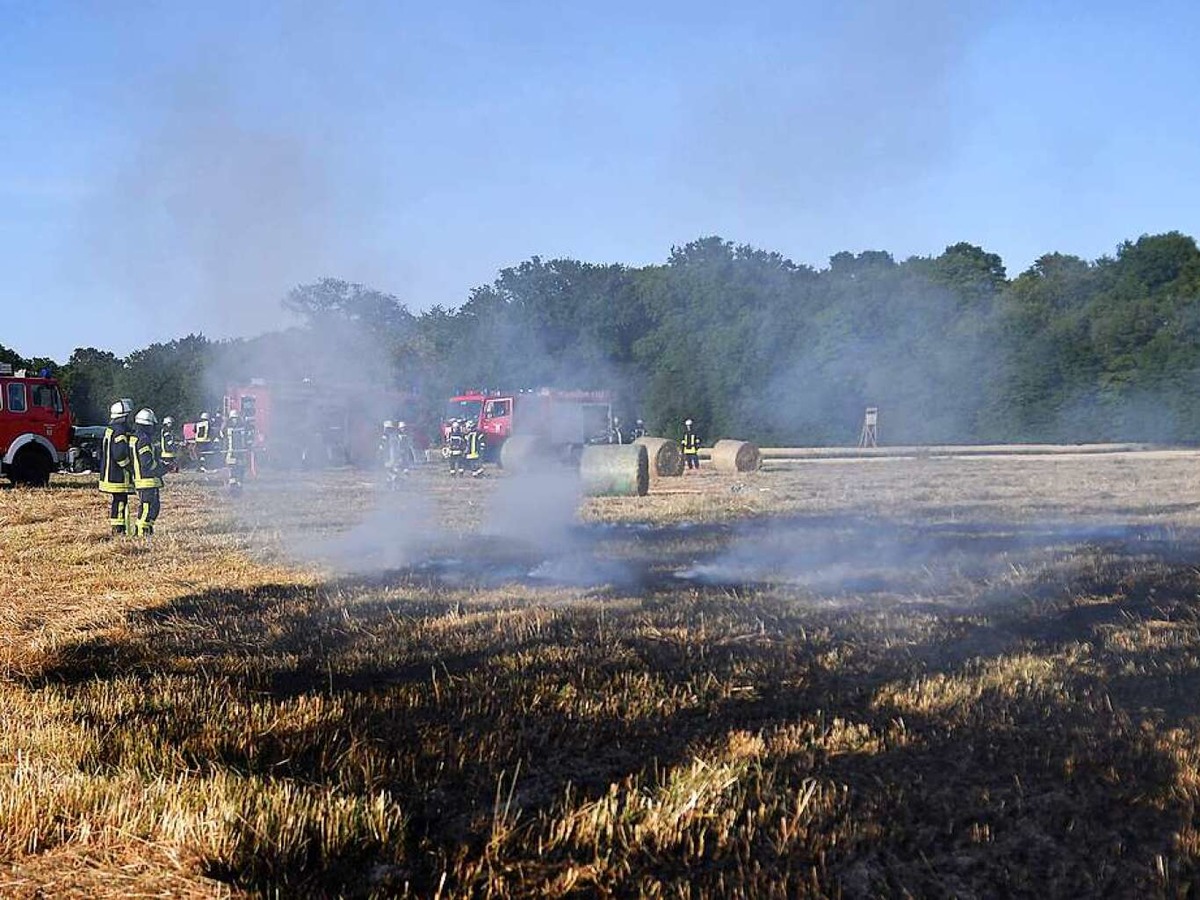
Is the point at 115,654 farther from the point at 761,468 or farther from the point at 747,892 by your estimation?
the point at 761,468

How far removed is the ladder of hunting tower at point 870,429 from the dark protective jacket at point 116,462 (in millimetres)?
10476

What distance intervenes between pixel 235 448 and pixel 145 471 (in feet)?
Answer: 24.0

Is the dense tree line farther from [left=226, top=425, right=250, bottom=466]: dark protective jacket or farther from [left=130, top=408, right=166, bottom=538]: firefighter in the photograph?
[left=130, top=408, right=166, bottom=538]: firefighter

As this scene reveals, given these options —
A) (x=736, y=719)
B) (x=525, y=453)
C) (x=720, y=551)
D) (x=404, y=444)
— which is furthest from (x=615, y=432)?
(x=736, y=719)

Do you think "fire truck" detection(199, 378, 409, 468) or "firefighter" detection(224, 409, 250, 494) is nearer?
"firefighter" detection(224, 409, 250, 494)

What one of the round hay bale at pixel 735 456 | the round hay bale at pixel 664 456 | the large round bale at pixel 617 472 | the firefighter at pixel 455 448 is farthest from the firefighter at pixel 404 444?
the round hay bale at pixel 735 456

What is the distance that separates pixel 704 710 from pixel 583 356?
16.6 m

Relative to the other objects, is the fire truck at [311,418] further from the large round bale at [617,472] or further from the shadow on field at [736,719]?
the shadow on field at [736,719]

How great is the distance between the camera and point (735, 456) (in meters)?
21.2

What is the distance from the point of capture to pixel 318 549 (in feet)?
31.9

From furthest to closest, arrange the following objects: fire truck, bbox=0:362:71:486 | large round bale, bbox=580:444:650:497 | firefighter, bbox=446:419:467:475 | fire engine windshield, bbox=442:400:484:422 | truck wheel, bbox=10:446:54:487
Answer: fire engine windshield, bbox=442:400:484:422 → firefighter, bbox=446:419:467:475 → truck wheel, bbox=10:446:54:487 → fire truck, bbox=0:362:71:486 → large round bale, bbox=580:444:650:497

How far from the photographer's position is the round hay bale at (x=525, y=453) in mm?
21891

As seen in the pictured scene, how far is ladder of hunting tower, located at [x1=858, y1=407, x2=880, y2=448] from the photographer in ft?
50.7

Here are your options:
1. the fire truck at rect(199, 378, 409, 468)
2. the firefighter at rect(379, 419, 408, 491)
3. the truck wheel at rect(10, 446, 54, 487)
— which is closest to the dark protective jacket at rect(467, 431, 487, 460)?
the fire truck at rect(199, 378, 409, 468)
